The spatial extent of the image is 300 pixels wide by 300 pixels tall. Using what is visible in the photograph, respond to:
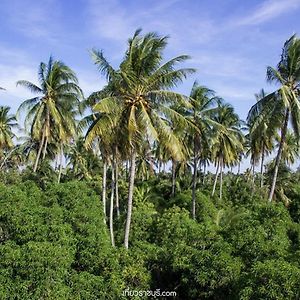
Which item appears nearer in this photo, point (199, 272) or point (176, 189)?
point (199, 272)

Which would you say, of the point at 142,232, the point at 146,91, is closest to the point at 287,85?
the point at 146,91

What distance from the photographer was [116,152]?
1966 cm

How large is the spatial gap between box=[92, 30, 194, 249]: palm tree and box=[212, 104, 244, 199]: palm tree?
34.5ft

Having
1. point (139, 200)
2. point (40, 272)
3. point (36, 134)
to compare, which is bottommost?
point (40, 272)

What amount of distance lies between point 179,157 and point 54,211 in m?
5.09

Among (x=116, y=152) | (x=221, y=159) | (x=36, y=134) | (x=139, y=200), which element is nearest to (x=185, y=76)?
(x=116, y=152)

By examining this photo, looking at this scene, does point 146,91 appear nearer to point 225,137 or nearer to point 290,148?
point 225,137

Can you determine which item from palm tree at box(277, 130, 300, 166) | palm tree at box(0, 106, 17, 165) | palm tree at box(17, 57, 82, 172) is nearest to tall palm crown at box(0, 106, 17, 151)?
palm tree at box(0, 106, 17, 165)

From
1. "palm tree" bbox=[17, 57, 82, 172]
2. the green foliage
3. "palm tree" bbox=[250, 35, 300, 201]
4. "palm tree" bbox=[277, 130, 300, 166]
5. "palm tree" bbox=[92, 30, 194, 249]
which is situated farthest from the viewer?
"palm tree" bbox=[277, 130, 300, 166]

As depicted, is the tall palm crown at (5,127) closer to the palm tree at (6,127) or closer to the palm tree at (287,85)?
the palm tree at (6,127)

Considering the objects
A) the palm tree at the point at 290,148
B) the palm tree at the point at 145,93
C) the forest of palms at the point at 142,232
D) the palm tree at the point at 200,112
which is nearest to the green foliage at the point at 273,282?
the forest of palms at the point at 142,232

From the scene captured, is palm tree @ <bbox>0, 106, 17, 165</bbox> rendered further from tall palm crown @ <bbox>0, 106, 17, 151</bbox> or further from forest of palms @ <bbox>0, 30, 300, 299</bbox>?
forest of palms @ <bbox>0, 30, 300, 299</bbox>

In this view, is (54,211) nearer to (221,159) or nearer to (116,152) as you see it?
(116,152)

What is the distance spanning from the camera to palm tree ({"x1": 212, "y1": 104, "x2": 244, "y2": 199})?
29.3 metres
